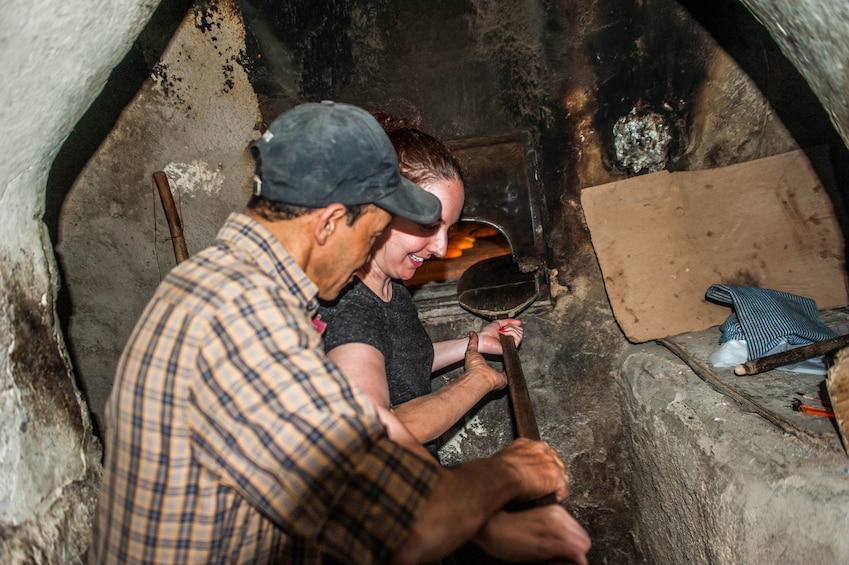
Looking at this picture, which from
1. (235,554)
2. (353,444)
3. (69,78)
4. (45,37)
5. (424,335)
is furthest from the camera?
(424,335)

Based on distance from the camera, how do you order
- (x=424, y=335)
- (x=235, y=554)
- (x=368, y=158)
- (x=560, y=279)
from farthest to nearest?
(x=560, y=279), (x=424, y=335), (x=368, y=158), (x=235, y=554)

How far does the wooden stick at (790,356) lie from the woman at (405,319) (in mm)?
993

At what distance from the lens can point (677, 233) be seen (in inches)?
111

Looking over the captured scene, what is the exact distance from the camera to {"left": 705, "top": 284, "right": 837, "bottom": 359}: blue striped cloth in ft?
7.29

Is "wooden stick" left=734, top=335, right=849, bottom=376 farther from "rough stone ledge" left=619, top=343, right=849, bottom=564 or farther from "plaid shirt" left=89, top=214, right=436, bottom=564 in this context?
"plaid shirt" left=89, top=214, right=436, bottom=564

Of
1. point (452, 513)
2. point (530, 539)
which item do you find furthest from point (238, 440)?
point (530, 539)

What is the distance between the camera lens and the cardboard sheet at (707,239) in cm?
266

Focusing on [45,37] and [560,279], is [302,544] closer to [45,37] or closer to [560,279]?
[45,37]

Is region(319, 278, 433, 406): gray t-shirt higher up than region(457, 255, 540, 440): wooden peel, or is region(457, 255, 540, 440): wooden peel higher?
region(319, 278, 433, 406): gray t-shirt

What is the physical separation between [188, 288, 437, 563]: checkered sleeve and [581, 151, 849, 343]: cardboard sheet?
2.18 m

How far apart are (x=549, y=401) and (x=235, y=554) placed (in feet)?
7.64

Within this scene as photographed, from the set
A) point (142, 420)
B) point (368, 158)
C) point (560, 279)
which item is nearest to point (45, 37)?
point (368, 158)

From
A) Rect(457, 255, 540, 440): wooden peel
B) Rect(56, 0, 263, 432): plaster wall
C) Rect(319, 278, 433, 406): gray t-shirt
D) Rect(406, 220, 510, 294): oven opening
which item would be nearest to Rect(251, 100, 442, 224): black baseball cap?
Rect(319, 278, 433, 406): gray t-shirt

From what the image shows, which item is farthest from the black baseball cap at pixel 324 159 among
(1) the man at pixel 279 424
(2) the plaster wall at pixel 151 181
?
(2) the plaster wall at pixel 151 181
